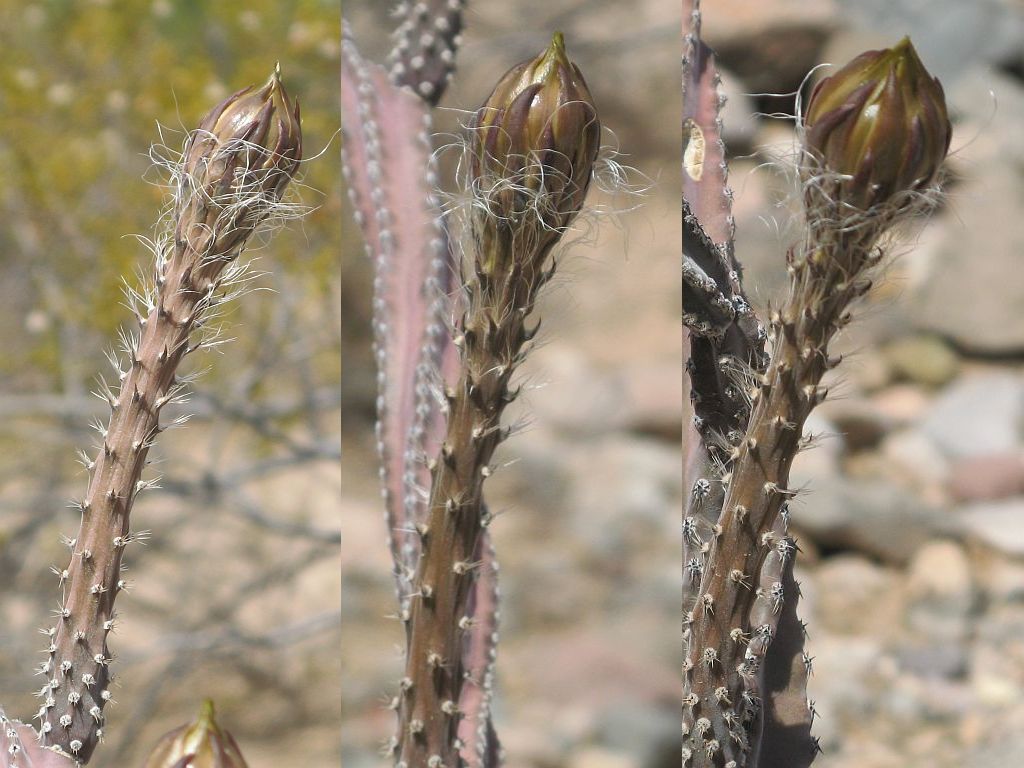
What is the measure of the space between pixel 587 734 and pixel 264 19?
1.47m

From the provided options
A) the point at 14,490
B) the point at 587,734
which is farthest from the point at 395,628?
the point at 14,490

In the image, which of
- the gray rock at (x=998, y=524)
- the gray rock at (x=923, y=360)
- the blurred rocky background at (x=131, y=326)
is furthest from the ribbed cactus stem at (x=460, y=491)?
the gray rock at (x=923, y=360)

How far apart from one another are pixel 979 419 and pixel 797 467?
2004 millimetres

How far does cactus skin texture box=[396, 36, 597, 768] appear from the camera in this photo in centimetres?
49

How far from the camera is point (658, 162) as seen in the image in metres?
0.77

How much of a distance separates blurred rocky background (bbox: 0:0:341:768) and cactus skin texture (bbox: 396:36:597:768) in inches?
44.0

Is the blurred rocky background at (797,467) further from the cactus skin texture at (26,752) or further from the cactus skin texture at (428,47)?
the cactus skin texture at (26,752)

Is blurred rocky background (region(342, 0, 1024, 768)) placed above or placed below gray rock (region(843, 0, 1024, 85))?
below

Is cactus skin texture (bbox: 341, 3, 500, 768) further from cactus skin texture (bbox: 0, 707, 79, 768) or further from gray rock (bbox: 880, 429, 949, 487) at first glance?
gray rock (bbox: 880, 429, 949, 487)

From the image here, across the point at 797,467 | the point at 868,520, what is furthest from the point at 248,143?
the point at 868,520

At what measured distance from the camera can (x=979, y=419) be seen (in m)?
2.73

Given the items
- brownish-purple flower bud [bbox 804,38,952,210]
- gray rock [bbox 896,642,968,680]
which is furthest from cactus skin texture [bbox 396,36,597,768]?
gray rock [bbox 896,642,968,680]

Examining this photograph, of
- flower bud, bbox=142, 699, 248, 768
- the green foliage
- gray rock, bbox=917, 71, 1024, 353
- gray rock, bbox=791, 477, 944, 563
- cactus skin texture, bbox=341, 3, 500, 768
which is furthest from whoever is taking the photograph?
gray rock, bbox=917, 71, 1024, 353

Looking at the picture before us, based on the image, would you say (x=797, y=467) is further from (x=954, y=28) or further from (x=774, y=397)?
(x=954, y=28)
